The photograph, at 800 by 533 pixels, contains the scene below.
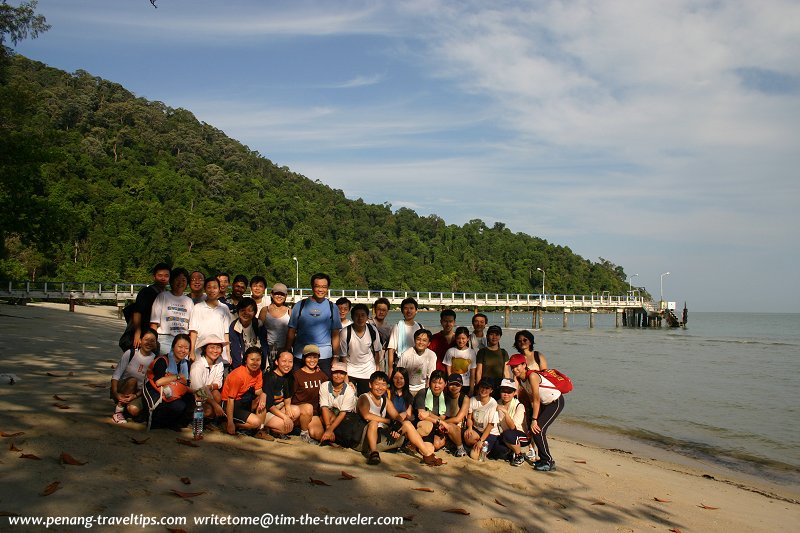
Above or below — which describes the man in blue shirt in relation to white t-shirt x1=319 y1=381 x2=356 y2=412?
above

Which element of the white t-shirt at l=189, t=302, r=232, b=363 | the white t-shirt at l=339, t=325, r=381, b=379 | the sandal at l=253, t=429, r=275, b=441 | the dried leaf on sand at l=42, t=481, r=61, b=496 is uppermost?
the white t-shirt at l=189, t=302, r=232, b=363

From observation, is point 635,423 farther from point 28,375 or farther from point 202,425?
point 28,375

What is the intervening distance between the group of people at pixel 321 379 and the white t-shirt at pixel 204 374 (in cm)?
1

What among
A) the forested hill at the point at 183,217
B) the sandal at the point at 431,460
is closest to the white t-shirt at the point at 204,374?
the sandal at the point at 431,460

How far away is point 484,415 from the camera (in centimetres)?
680

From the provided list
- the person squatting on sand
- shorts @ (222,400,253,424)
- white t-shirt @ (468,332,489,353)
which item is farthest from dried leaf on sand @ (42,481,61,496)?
white t-shirt @ (468,332,489,353)

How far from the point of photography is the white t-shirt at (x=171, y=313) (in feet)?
21.1

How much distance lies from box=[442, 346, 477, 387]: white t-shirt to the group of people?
1cm

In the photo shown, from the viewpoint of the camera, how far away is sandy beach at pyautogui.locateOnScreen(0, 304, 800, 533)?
13.9ft

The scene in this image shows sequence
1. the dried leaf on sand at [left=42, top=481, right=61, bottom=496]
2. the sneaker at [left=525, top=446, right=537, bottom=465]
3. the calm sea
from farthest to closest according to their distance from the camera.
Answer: the calm sea → the sneaker at [left=525, top=446, right=537, bottom=465] → the dried leaf on sand at [left=42, top=481, right=61, bottom=496]

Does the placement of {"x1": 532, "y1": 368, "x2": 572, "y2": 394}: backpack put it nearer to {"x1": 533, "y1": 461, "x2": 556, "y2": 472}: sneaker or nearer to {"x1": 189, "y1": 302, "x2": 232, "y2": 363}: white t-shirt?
{"x1": 533, "y1": 461, "x2": 556, "y2": 472}: sneaker

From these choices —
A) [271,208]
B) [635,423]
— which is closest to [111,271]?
[271,208]

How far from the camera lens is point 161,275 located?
6.47 metres

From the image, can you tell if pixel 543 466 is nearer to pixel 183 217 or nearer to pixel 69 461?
pixel 69 461
